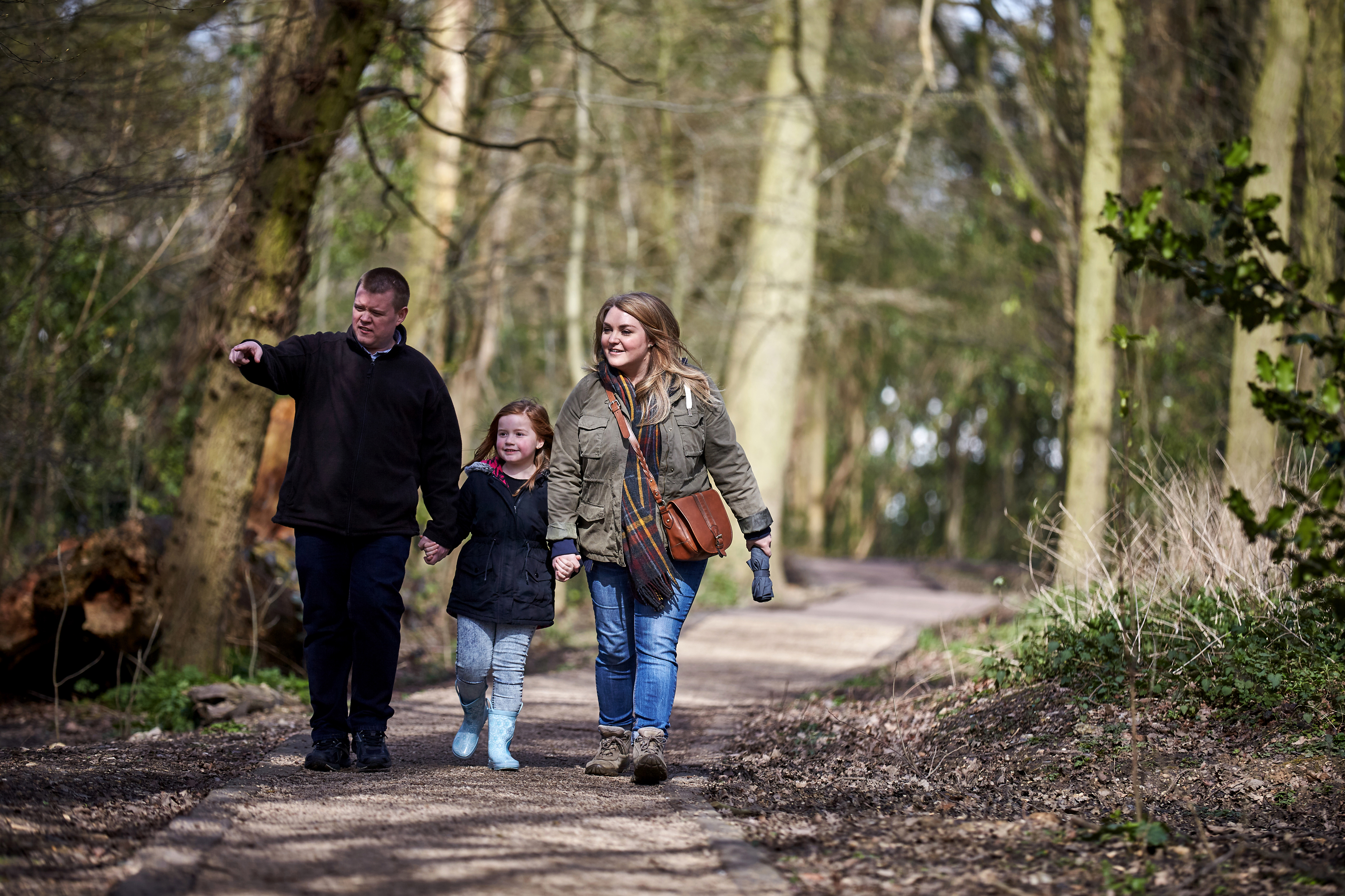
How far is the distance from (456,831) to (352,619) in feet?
4.62

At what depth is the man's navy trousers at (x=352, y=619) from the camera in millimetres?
5301

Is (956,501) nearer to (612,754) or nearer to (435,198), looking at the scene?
(435,198)

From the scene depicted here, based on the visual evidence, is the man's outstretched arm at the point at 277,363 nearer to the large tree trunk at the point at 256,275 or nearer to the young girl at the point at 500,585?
the young girl at the point at 500,585

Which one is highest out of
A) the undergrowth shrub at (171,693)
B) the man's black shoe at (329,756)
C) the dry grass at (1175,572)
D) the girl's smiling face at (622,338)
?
the girl's smiling face at (622,338)

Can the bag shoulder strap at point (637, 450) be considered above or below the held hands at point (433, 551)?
above

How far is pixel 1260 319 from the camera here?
4234 mm

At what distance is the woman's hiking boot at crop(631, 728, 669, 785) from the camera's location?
17.1 feet

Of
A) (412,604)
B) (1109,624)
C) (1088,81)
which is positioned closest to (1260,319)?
(1109,624)

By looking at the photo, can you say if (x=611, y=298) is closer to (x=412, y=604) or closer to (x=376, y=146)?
(x=412, y=604)

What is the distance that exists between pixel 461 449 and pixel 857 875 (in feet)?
Answer: 8.35

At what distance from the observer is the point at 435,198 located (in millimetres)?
12914

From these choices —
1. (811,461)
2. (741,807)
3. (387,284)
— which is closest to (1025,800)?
(741,807)

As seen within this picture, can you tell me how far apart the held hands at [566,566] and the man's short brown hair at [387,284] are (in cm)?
122

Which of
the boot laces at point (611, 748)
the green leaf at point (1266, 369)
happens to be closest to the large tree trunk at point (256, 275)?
the boot laces at point (611, 748)
